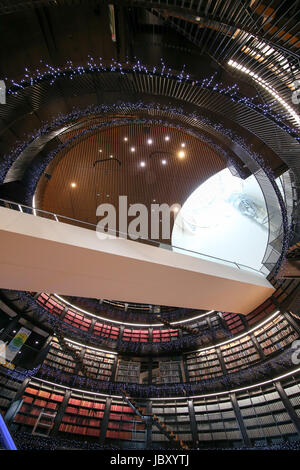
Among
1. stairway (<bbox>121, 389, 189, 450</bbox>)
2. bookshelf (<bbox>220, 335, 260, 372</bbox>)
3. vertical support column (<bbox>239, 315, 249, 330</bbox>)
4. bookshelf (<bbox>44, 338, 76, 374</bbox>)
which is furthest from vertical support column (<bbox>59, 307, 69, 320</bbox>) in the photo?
vertical support column (<bbox>239, 315, 249, 330</bbox>)

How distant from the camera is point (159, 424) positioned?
22.9 feet

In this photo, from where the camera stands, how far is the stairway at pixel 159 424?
6.57m

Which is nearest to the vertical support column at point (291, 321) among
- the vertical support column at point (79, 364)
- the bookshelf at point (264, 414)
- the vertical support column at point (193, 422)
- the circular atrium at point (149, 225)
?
the circular atrium at point (149, 225)

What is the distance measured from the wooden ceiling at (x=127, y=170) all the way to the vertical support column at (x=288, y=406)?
741 cm

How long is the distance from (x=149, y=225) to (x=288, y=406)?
8294 mm

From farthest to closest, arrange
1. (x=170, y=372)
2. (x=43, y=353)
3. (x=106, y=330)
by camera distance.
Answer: (x=106, y=330) < (x=170, y=372) < (x=43, y=353)

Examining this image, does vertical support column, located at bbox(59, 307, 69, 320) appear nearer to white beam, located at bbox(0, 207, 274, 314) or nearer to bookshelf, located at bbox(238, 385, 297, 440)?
white beam, located at bbox(0, 207, 274, 314)

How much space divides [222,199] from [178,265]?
7.70 metres

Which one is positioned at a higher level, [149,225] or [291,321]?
[149,225]

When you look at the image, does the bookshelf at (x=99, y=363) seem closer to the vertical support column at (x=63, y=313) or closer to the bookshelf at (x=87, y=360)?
the bookshelf at (x=87, y=360)

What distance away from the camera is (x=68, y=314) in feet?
31.1

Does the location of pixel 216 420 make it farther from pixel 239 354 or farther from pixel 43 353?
pixel 43 353

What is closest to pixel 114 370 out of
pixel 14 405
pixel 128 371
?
A: pixel 128 371

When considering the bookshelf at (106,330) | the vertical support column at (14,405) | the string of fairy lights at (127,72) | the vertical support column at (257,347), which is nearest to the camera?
the string of fairy lights at (127,72)
